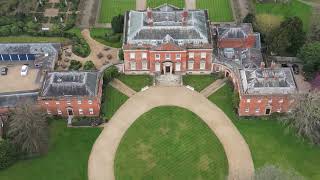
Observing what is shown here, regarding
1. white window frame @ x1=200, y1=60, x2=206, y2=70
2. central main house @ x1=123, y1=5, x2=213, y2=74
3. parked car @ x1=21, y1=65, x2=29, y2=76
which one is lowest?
parked car @ x1=21, y1=65, x2=29, y2=76

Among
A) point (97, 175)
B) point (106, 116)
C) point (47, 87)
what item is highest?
point (47, 87)

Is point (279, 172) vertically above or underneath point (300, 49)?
underneath

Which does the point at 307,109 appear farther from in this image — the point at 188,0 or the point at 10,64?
the point at 10,64

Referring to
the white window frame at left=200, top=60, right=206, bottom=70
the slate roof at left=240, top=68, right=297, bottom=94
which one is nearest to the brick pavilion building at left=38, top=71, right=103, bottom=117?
the white window frame at left=200, top=60, right=206, bottom=70

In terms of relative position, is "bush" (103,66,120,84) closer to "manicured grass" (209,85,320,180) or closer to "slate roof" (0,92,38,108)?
"slate roof" (0,92,38,108)

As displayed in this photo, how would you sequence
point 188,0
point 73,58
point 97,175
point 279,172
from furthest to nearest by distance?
1. point 188,0
2. point 73,58
3. point 97,175
4. point 279,172

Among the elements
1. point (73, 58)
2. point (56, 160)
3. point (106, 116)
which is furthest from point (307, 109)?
point (73, 58)

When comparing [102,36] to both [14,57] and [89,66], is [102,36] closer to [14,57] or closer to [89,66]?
[89,66]

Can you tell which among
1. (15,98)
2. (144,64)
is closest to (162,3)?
(144,64)
